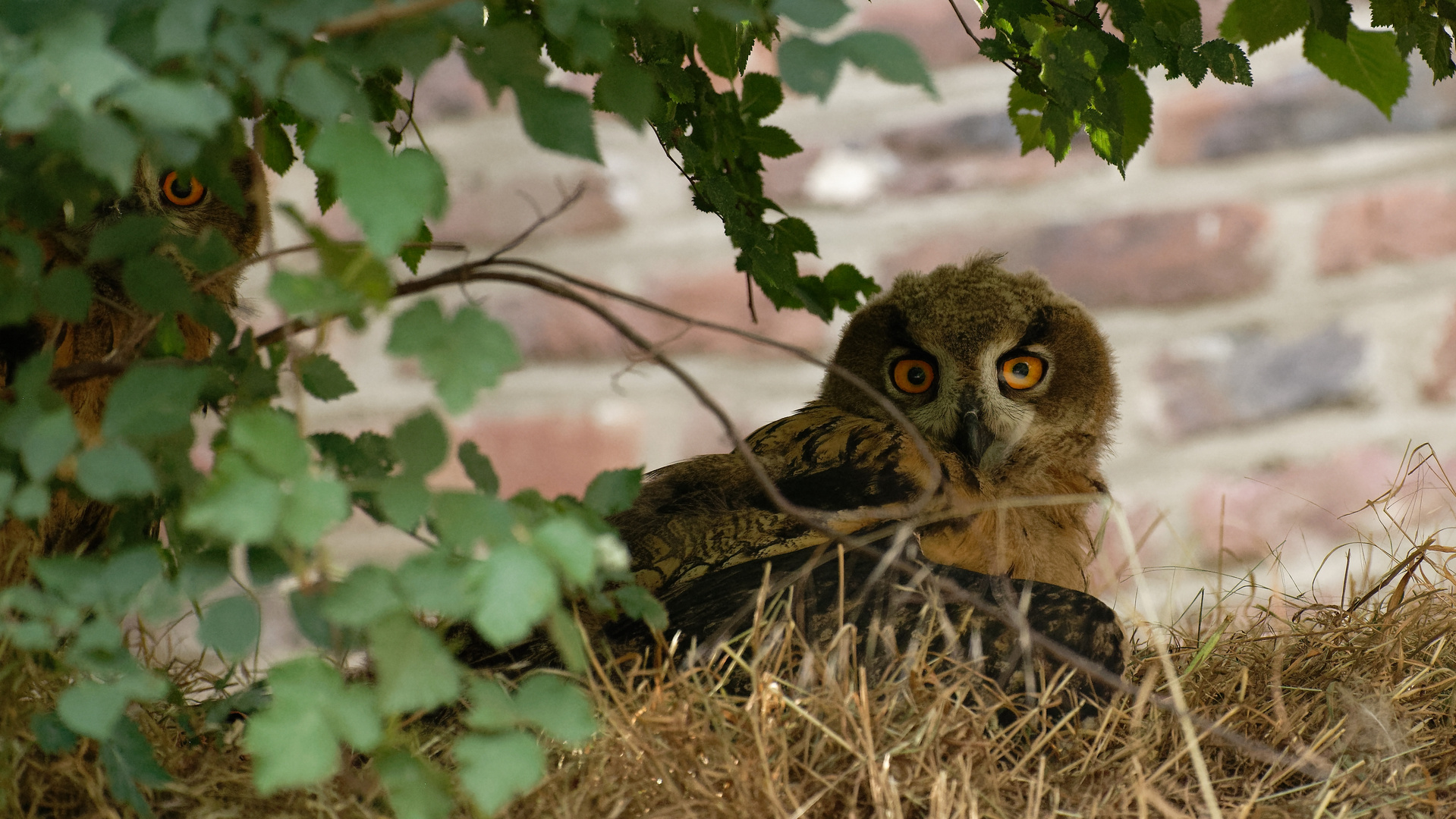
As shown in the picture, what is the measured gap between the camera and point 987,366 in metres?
1.16

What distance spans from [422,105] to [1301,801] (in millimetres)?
1419

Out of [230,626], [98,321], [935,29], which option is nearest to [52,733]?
[230,626]

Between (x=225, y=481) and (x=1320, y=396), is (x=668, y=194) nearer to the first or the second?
(x=1320, y=396)

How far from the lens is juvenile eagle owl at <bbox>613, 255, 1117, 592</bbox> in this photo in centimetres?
93

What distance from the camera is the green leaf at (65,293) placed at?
0.52 meters

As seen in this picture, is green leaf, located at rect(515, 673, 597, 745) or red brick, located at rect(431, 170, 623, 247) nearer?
green leaf, located at rect(515, 673, 597, 745)

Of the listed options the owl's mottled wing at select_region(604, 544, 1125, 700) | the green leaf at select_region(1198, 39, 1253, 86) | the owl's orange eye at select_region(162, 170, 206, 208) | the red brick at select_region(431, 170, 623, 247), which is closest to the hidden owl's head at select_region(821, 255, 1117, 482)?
the owl's mottled wing at select_region(604, 544, 1125, 700)

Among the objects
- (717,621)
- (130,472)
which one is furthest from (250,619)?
(717,621)

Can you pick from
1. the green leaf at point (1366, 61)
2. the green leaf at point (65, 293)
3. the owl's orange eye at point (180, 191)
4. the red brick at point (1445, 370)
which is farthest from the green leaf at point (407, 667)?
the red brick at point (1445, 370)

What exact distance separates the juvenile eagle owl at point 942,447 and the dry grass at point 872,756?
0.55 ft

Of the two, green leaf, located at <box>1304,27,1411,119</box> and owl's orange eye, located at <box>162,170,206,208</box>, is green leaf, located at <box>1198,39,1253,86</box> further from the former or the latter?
owl's orange eye, located at <box>162,170,206,208</box>

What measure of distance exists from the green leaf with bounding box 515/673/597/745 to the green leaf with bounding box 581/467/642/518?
0.39ft

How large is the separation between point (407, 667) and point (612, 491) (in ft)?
0.55

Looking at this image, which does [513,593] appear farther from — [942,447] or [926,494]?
[942,447]
